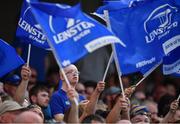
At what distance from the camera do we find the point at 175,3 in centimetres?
1287

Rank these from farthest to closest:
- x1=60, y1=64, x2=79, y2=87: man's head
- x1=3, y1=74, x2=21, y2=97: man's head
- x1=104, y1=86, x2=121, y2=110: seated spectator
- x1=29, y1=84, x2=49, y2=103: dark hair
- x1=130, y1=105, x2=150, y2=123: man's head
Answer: x1=104, y1=86, x2=121, y2=110: seated spectator
x1=3, y1=74, x2=21, y2=97: man's head
x1=29, y1=84, x2=49, y2=103: dark hair
x1=130, y1=105, x2=150, y2=123: man's head
x1=60, y1=64, x2=79, y2=87: man's head

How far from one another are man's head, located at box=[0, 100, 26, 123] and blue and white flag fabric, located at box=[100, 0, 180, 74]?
1.58 meters

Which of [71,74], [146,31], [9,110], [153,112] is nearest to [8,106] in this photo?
[9,110]

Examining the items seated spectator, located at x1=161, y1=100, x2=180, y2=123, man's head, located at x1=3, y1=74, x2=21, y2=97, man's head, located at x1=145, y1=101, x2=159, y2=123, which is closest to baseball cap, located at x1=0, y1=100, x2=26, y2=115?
man's head, located at x1=3, y1=74, x2=21, y2=97

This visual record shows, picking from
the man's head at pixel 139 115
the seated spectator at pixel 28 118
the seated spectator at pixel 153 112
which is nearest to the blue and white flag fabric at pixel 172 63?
the man's head at pixel 139 115

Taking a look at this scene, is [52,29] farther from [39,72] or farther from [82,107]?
[39,72]

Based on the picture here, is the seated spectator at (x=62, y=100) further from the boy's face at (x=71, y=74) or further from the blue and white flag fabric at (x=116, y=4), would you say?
the blue and white flag fabric at (x=116, y=4)

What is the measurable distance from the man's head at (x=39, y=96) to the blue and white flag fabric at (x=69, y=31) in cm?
223

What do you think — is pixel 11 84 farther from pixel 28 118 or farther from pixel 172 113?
pixel 28 118

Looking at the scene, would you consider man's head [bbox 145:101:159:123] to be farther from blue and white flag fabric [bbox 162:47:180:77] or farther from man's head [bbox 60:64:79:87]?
man's head [bbox 60:64:79:87]

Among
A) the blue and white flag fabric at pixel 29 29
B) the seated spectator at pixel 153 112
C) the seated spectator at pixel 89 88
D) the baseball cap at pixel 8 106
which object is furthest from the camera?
the seated spectator at pixel 89 88

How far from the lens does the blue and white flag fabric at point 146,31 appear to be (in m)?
12.4

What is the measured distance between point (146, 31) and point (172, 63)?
0.66m

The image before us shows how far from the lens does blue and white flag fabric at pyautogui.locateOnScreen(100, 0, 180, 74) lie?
12.4 metres
